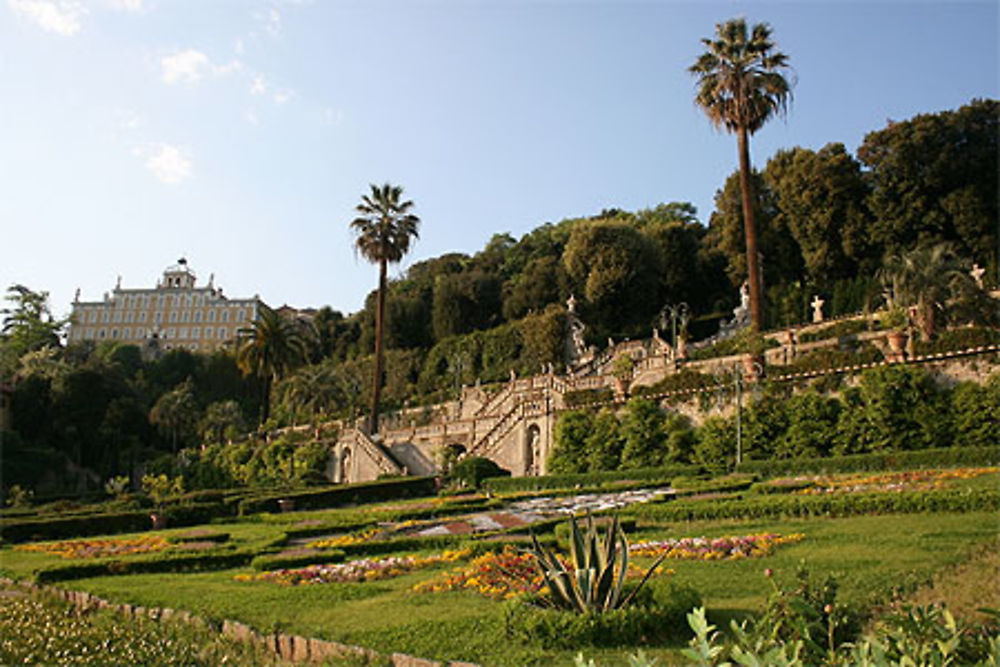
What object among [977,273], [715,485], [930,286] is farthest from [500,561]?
[977,273]

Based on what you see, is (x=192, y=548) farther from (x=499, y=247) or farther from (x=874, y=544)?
(x=499, y=247)

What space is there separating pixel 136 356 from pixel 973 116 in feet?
256

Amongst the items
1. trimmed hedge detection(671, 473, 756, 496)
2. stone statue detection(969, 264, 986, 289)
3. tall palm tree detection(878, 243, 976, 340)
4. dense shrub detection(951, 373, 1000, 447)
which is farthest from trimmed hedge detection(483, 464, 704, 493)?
stone statue detection(969, 264, 986, 289)

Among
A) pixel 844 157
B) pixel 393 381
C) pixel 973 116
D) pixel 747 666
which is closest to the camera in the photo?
pixel 747 666

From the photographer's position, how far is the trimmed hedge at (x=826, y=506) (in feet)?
39.7

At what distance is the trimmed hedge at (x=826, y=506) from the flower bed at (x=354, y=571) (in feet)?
15.6

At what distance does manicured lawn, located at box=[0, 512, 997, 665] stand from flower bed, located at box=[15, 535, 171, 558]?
4080 mm

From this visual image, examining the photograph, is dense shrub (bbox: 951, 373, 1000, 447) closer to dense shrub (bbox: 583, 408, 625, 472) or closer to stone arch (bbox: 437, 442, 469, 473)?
dense shrub (bbox: 583, 408, 625, 472)

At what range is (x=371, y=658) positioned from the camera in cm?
630

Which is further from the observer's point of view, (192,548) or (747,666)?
(192,548)

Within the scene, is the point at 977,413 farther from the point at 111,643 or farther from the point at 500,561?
the point at 111,643

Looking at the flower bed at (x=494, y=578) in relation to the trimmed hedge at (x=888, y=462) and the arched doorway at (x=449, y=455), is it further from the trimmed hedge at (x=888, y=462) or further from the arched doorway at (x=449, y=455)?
the arched doorway at (x=449, y=455)

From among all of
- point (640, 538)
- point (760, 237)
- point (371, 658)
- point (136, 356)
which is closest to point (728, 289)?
point (760, 237)

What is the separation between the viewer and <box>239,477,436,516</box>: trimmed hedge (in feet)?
84.0
